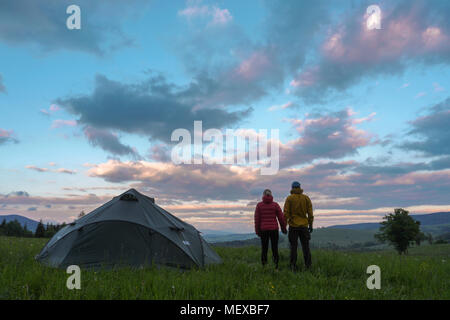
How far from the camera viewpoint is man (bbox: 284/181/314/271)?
38.5 ft

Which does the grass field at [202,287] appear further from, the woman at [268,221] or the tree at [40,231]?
the tree at [40,231]

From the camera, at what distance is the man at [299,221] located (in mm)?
11727

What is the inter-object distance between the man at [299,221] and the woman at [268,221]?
42 centimetres

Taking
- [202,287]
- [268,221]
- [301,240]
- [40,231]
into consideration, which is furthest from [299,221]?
[40,231]

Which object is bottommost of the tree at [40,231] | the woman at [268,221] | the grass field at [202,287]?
the tree at [40,231]

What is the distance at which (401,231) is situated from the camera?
224 ft

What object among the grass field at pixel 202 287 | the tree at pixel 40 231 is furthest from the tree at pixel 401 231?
the tree at pixel 40 231

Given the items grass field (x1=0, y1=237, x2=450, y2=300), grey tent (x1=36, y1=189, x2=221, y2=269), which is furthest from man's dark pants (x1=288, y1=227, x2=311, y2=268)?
grey tent (x1=36, y1=189, x2=221, y2=269)

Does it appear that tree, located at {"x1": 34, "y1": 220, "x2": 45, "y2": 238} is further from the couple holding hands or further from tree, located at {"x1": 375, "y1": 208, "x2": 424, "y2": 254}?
the couple holding hands

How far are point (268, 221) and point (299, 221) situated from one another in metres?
1.19

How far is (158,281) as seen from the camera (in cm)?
738
